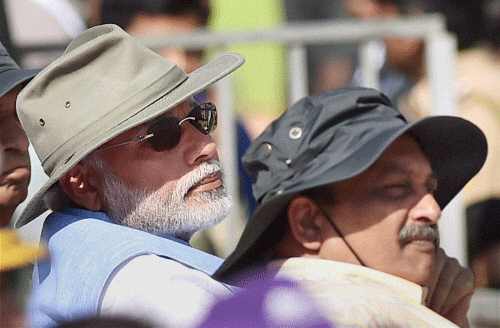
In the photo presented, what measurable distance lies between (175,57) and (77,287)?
7.96 ft

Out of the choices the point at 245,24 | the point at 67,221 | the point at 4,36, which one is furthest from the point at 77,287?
the point at 245,24

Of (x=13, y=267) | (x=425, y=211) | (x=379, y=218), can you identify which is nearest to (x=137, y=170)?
(x=379, y=218)

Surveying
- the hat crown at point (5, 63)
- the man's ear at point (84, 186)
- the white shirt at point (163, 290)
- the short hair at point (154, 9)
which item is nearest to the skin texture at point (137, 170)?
the man's ear at point (84, 186)

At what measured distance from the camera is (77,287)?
2850 mm

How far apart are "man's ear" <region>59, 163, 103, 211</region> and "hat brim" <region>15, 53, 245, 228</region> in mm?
76

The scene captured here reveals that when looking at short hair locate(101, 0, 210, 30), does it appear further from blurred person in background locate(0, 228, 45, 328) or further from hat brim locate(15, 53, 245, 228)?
blurred person in background locate(0, 228, 45, 328)

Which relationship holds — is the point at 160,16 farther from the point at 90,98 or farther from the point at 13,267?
the point at 13,267

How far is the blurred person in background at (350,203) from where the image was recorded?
3.02m

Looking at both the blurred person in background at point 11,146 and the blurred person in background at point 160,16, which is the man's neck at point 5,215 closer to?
the blurred person in background at point 11,146

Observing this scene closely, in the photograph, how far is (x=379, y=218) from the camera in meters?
3.09

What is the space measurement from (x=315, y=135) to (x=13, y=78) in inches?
35.3

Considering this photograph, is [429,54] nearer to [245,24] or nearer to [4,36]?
[245,24]

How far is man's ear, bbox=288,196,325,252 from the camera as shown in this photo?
3.11 m

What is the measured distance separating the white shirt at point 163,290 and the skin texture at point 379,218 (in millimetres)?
367
